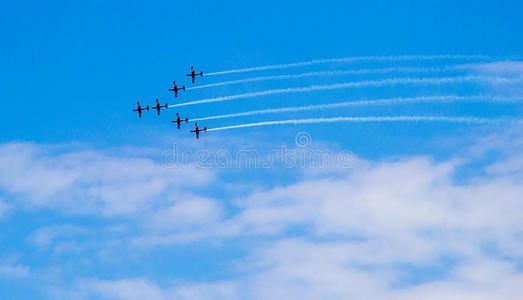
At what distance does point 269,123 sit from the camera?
629ft

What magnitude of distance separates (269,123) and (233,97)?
6635 millimetres

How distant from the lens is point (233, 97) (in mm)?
194250
